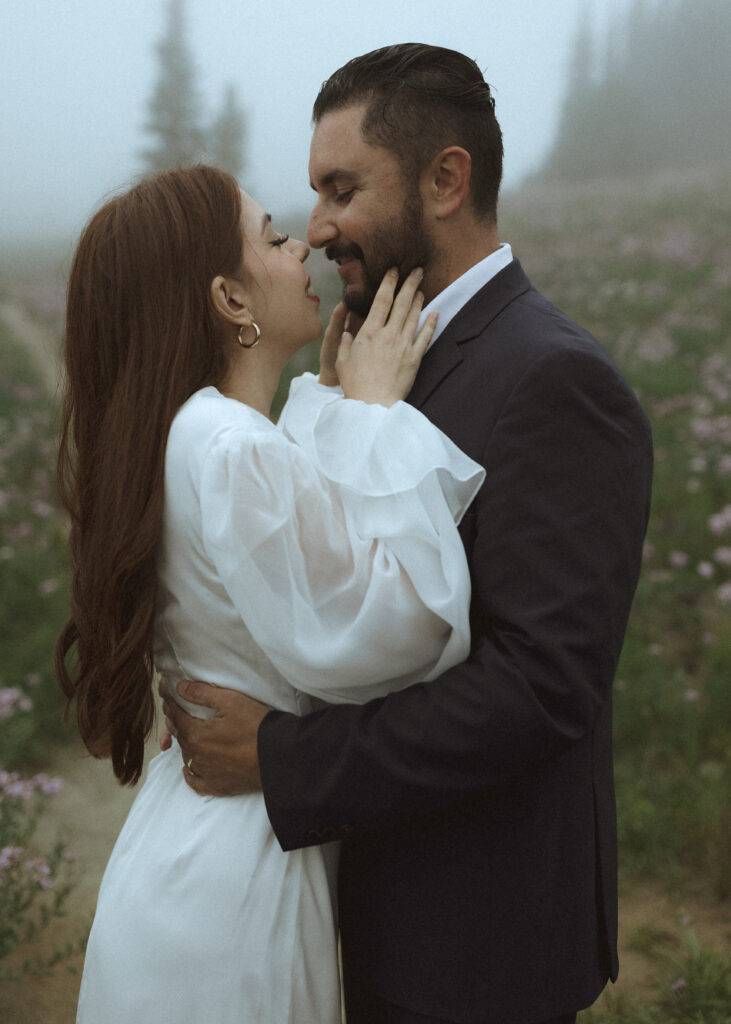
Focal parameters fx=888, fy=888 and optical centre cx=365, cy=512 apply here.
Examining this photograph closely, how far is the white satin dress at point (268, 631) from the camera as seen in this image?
4.94 feet

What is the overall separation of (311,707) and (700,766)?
3.00 m

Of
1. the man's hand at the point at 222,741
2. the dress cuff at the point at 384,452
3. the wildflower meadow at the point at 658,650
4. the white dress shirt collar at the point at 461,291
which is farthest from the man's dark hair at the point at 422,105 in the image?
the man's hand at the point at 222,741

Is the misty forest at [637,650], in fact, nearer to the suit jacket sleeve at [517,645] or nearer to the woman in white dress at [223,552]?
the suit jacket sleeve at [517,645]

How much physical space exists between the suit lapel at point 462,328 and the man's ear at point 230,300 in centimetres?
38

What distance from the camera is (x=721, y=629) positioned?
475 cm

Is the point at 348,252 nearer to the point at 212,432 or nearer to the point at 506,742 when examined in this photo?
the point at 212,432

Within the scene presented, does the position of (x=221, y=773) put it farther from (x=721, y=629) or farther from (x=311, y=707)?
(x=721, y=629)

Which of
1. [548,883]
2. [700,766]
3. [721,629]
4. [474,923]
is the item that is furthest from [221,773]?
[721,629]

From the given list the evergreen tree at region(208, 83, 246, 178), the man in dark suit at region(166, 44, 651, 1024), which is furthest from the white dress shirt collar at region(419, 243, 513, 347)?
the evergreen tree at region(208, 83, 246, 178)

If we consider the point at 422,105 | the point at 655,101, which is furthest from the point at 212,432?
the point at 655,101

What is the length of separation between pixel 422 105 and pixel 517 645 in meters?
1.26

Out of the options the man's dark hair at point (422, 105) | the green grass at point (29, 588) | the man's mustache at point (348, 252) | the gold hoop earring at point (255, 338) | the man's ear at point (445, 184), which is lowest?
the green grass at point (29, 588)

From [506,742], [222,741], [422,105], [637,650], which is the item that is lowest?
[637,650]

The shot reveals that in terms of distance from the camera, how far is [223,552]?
1.52m
